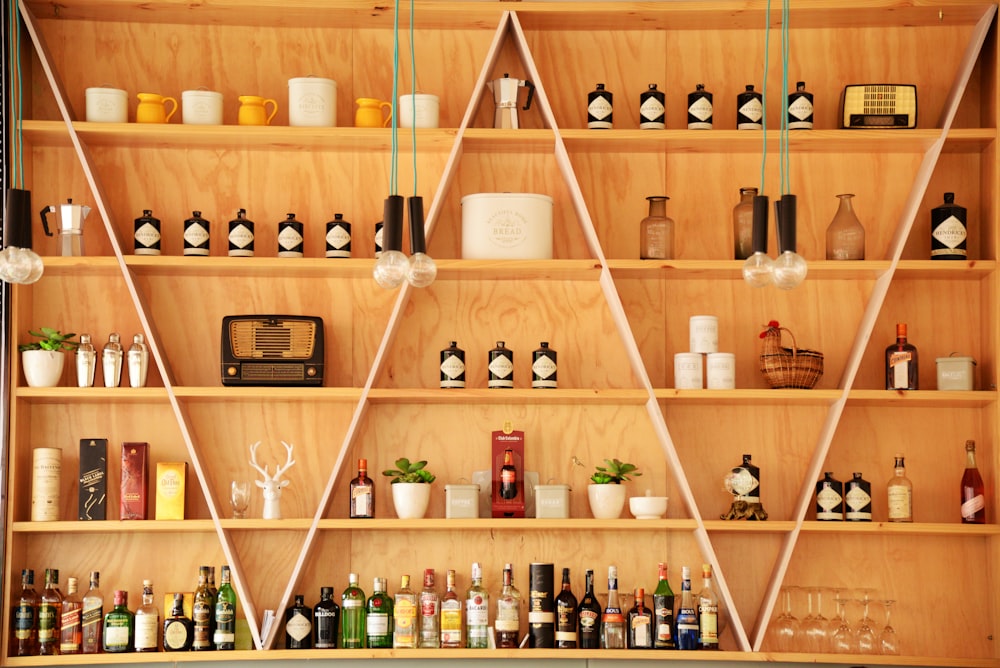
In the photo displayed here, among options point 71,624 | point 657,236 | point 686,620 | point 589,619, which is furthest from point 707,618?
point 71,624

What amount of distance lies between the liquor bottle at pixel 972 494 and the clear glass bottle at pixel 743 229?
2.95 ft

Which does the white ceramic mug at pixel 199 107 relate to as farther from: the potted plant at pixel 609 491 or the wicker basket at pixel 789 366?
the wicker basket at pixel 789 366

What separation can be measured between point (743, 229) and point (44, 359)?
7.12 ft

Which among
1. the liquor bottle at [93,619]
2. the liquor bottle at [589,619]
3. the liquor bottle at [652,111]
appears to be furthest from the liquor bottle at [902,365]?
the liquor bottle at [93,619]

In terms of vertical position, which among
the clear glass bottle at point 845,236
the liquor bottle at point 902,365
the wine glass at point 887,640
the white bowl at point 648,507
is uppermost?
the clear glass bottle at point 845,236

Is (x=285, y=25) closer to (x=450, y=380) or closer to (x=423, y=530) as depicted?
(x=450, y=380)

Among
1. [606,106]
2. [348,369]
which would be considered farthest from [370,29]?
[348,369]

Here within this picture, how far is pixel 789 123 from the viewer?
3662 millimetres

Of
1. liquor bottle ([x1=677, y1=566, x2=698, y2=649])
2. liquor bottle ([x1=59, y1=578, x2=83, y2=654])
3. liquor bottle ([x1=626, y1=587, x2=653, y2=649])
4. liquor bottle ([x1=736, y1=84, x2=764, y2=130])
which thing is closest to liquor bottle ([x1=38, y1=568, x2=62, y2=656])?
liquor bottle ([x1=59, y1=578, x2=83, y2=654])

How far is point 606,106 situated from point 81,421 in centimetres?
193

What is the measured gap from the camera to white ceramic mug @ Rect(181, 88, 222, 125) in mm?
3637

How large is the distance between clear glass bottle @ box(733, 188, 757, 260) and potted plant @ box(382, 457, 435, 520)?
1.18 meters

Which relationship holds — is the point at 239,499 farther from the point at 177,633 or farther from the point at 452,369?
the point at 452,369

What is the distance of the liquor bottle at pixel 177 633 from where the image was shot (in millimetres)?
3473
